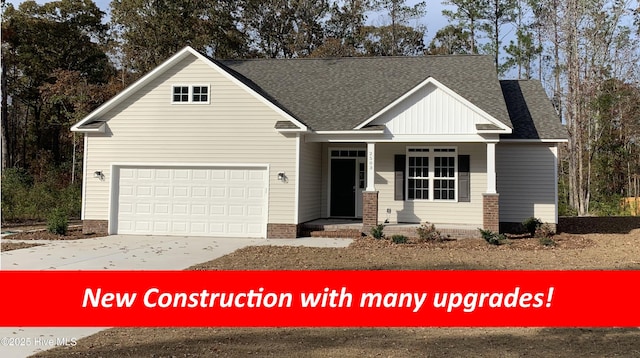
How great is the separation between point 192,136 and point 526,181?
35.4 feet

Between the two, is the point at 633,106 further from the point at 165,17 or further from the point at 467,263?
the point at 165,17

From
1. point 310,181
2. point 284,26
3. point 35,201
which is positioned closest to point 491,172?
point 310,181

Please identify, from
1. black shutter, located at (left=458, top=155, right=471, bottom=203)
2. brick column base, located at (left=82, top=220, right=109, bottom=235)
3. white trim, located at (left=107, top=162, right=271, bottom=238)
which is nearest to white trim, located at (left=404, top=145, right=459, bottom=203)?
black shutter, located at (left=458, top=155, right=471, bottom=203)

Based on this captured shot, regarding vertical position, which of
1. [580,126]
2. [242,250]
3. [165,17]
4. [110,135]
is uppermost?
[165,17]

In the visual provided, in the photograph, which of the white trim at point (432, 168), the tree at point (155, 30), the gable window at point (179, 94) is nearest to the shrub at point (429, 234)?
the white trim at point (432, 168)

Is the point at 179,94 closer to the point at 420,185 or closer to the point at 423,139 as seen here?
the point at 423,139

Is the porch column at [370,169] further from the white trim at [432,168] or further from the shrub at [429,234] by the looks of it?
the shrub at [429,234]

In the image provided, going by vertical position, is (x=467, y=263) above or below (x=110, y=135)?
below

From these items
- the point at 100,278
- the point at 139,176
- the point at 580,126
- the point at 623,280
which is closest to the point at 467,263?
the point at 623,280

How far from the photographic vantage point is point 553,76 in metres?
35.0

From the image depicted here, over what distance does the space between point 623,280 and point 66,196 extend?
21419 mm

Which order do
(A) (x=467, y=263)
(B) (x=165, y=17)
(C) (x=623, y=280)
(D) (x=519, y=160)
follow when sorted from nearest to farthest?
1. (C) (x=623, y=280)
2. (A) (x=467, y=263)
3. (D) (x=519, y=160)
4. (B) (x=165, y=17)

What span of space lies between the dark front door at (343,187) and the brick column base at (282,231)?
303 centimetres

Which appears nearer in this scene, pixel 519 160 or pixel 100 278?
pixel 100 278
